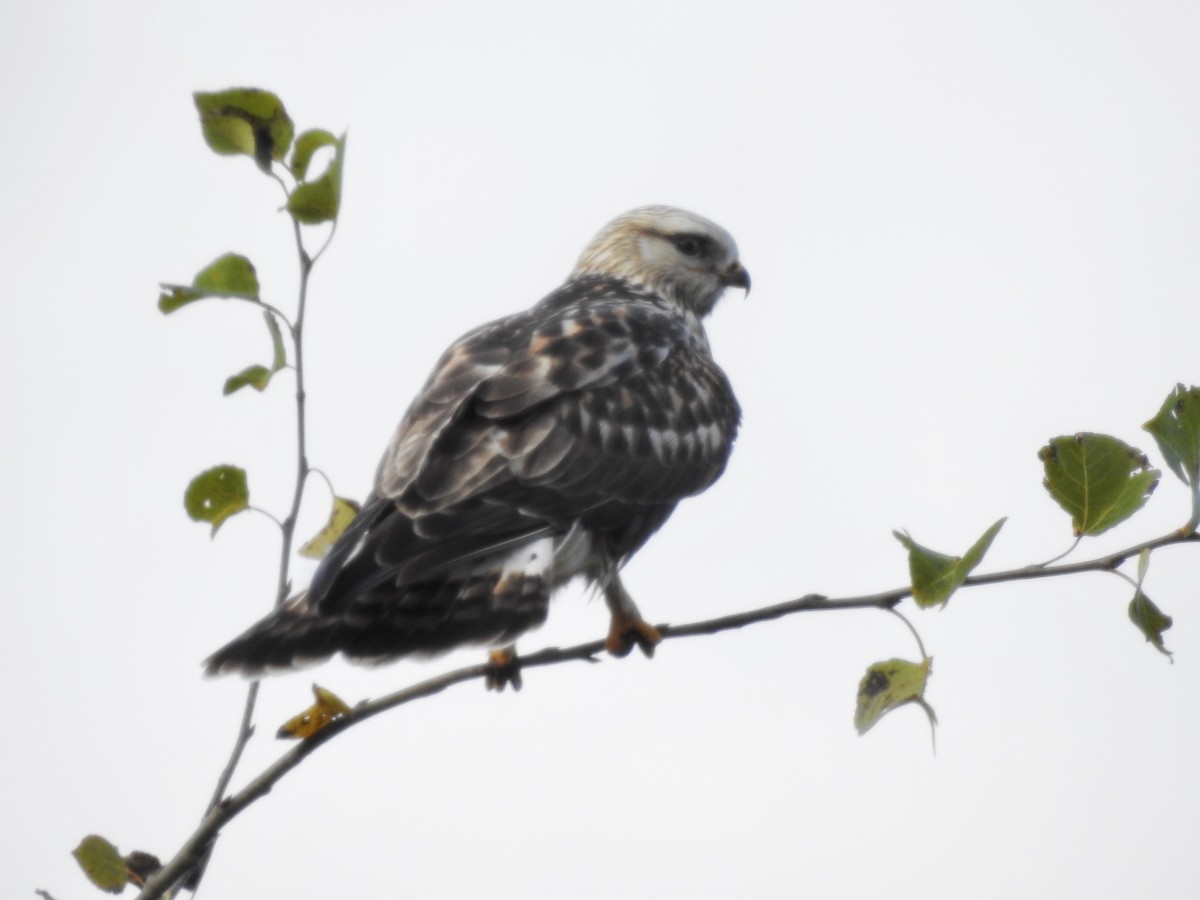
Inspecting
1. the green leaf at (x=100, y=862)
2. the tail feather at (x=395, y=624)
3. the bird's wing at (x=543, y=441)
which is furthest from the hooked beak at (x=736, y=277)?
the green leaf at (x=100, y=862)

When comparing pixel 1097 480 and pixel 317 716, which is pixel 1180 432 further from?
pixel 317 716

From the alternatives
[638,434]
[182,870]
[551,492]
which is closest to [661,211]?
[638,434]

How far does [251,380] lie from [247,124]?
2.09 ft

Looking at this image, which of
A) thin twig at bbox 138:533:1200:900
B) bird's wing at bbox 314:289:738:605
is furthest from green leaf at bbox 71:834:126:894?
bird's wing at bbox 314:289:738:605

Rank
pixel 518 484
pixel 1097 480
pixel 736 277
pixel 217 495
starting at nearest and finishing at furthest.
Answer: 1. pixel 1097 480
2. pixel 217 495
3. pixel 518 484
4. pixel 736 277

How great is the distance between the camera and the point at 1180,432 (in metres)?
3.48

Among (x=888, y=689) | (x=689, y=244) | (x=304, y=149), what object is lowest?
(x=888, y=689)

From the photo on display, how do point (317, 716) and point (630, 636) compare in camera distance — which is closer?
point (317, 716)

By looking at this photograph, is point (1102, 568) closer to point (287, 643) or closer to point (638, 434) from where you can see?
point (287, 643)

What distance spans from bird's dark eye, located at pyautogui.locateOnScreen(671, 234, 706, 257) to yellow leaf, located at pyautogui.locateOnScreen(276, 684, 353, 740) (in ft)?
17.5

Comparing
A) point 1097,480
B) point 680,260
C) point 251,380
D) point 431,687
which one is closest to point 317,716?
point 431,687

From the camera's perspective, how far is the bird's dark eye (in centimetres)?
834

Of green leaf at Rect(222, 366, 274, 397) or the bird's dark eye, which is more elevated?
the bird's dark eye

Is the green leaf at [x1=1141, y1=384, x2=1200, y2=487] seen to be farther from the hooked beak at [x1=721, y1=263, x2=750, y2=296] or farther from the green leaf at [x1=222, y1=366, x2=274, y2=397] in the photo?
the hooked beak at [x1=721, y1=263, x2=750, y2=296]
